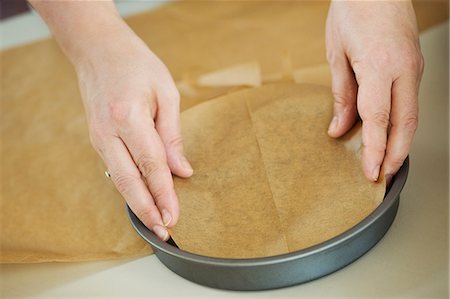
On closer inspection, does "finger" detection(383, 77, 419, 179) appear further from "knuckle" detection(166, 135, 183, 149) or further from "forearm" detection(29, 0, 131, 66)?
"forearm" detection(29, 0, 131, 66)

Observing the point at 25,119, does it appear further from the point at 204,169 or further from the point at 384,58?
the point at 384,58

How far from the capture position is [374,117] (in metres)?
0.81

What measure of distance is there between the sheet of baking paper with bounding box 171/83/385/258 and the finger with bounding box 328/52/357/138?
0.02 m

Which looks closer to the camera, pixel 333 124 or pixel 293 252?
pixel 293 252

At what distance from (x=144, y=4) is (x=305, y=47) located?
39 cm

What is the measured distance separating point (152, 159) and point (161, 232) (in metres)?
0.09

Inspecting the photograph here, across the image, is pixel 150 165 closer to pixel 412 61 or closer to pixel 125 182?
pixel 125 182

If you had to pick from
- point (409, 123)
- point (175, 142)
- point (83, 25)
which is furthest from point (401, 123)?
point (83, 25)

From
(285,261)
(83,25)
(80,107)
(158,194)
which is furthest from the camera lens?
(80,107)

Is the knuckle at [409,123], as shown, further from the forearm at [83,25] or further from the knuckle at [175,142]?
the forearm at [83,25]

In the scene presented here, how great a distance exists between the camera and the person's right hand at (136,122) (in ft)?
2.60

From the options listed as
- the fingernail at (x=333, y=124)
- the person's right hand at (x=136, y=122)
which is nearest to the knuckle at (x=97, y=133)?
the person's right hand at (x=136, y=122)

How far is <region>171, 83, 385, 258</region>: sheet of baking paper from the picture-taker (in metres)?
0.76

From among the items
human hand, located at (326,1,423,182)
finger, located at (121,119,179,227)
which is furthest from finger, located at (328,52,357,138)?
finger, located at (121,119,179,227)
